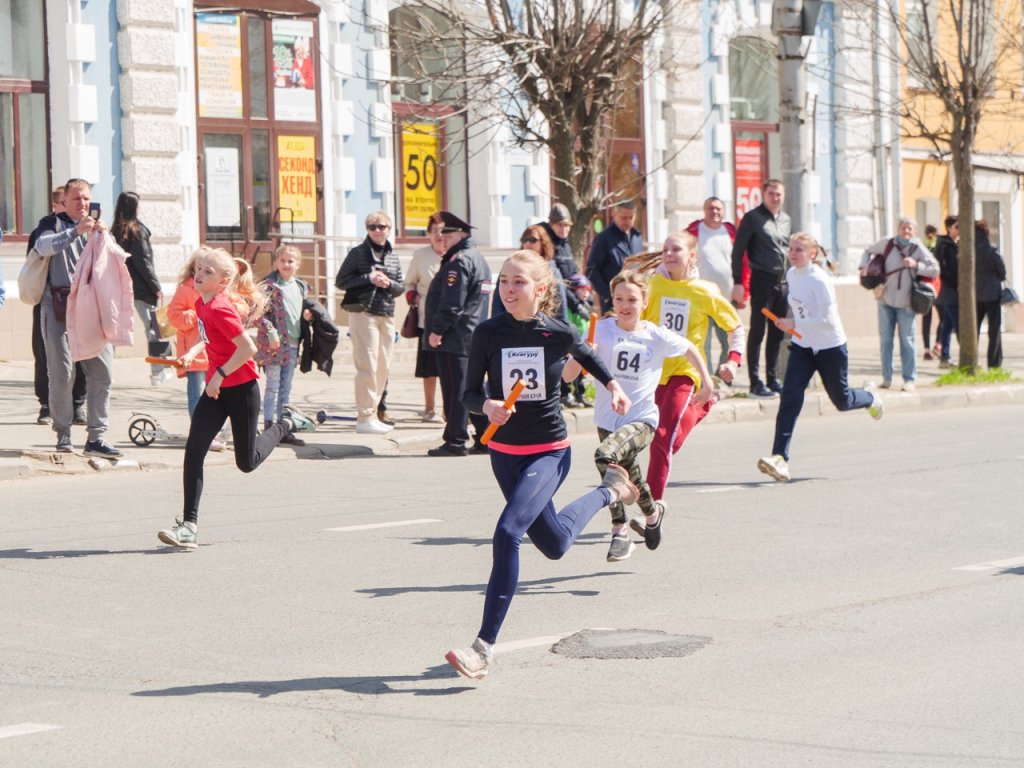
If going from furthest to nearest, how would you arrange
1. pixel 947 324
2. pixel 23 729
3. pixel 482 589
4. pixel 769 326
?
pixel 947 324 < pixel 769 326 < pixel 482 589 < pixel 23 729

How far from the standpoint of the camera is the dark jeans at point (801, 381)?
1301 cm

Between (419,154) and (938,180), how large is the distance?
10856mm

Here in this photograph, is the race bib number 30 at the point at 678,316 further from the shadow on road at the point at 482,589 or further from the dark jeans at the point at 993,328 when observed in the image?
the dark jeans at the point at 993,328

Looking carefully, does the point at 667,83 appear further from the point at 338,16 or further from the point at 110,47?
the point at 110,47

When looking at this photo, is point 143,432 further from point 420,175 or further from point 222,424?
point 420,175

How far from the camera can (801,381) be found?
43.3ft

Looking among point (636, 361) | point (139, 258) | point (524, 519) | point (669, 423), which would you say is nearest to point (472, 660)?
point (524, 519)

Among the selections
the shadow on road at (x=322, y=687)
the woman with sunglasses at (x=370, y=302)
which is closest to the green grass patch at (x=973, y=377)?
the woman with sunglasses at (x=370, y=302)

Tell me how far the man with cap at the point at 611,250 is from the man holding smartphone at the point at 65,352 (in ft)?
17.6

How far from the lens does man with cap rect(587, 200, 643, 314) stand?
17578 millimetres

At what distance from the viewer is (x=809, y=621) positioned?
7891 millimetres

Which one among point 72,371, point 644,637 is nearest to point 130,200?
point 72,371

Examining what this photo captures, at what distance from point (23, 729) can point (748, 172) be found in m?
23.9

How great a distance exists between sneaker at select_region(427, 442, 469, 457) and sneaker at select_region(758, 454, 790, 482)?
9.91 ft
